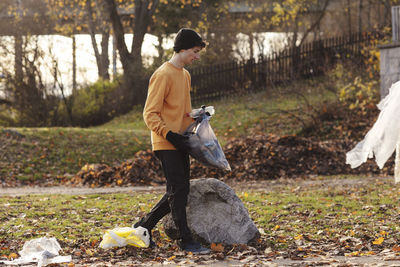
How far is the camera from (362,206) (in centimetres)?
866

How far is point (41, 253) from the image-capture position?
575 cm

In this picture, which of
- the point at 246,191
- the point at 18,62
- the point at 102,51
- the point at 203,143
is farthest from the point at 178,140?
the point at 102,51

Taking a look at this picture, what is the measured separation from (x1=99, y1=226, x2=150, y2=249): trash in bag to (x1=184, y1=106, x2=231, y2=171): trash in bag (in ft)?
3.17

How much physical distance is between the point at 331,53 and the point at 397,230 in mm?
19172

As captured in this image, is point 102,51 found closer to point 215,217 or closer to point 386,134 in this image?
point 215,217

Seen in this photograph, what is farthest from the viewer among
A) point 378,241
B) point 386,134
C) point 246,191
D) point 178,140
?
point 246,191

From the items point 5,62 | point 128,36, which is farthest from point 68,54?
point 128,36

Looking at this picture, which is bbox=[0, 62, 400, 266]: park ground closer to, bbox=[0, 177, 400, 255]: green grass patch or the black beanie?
bbox=[0, 177, 400, 255]: green grass patch

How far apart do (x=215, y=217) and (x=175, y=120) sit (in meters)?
1.18

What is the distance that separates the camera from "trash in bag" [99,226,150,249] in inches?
236

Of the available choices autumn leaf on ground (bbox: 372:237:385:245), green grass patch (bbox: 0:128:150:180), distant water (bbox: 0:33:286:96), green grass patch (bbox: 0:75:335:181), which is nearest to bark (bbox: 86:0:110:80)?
distant water (bbox: 0:33:286:96)

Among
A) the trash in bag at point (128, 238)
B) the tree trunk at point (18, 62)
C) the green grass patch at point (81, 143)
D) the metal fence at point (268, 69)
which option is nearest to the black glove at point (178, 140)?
the trash in bag at point (128, 238)

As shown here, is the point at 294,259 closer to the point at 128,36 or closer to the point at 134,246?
the point at 134,246

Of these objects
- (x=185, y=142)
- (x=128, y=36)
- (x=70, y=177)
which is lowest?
(x=70, y=177)
